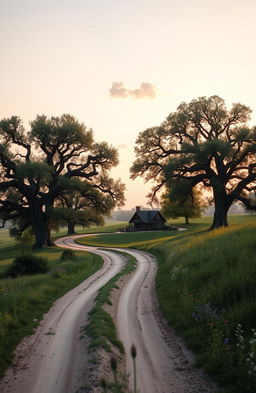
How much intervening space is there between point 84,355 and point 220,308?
527cm

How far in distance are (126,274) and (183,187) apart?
25359mm

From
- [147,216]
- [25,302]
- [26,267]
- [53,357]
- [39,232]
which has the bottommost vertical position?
[53,357]

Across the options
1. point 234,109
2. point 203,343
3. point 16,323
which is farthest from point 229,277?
point 234,109

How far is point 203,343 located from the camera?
9.72 meters

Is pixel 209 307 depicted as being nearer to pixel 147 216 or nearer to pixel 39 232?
pixel 39 232

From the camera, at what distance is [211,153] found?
141 ft

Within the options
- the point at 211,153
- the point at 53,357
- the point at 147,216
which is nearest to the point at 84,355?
the point at 53,357

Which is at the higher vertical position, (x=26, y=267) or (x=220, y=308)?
(x=220, y=308)

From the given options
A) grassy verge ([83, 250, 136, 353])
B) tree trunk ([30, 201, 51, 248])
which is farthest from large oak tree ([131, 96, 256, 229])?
grassy verge ([83, 250, 136, 353])

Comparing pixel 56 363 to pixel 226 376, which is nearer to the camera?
pixel 226 376

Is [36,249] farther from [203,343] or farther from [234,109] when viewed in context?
[203,343]

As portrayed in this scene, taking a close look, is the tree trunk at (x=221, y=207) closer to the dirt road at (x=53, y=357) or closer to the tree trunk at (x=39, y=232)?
the tree trunk at (x=39, y=232)

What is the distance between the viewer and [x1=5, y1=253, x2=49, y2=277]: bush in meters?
26.0

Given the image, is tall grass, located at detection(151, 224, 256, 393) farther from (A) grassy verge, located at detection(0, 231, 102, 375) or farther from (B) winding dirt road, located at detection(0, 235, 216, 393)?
(A) grassy verge, located at detection(0, 231, 102, 375)
